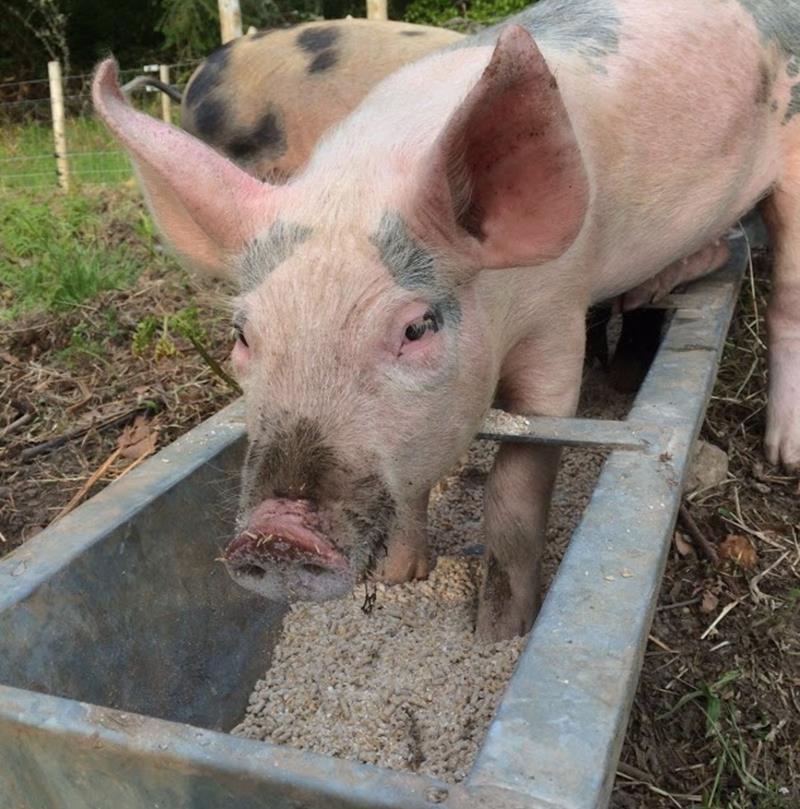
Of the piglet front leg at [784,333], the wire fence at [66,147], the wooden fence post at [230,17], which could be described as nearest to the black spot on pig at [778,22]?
the piglet front leg at [784,333]

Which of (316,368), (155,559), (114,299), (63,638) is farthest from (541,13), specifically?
(114,299)

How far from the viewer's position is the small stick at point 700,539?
254cm

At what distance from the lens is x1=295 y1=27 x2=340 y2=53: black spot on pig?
4344 millimetres

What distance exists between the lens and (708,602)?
240 centimetres

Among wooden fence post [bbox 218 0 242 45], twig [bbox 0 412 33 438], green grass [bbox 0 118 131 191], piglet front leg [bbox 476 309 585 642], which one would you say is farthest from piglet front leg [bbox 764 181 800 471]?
green grass [bbox 0 118 131 191]

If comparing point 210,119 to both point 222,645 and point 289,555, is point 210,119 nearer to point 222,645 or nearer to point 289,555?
point 222,645

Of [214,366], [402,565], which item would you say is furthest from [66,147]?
[402,565]

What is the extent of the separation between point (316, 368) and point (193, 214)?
1.56 feet

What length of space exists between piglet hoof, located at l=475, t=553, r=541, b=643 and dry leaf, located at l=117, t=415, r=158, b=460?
4.21 ft

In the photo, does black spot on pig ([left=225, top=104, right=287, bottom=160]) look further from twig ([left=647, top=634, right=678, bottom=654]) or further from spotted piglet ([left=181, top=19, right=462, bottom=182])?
A: twig ([left=647, top=634, right=678, bottom=654])

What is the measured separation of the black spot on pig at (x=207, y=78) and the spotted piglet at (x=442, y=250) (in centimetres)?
220

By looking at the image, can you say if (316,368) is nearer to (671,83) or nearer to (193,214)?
(193,214)

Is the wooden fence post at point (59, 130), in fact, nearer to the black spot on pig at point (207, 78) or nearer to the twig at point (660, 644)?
the black spot on pig at point (207, 78)

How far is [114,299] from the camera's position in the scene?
14.7 feet
